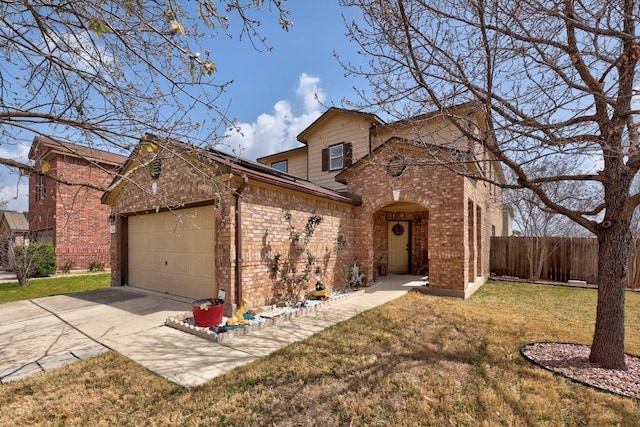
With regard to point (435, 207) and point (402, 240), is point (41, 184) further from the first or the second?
point (402, 240)

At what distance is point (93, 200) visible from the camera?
16.7m

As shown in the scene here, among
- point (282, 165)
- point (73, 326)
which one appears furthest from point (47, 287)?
point (282, 165)

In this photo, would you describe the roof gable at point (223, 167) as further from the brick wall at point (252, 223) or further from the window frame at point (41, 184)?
the window frame at point (41, 184)

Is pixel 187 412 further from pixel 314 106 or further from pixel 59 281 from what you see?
pixel 59 281

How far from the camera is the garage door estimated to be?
7539 millimetres

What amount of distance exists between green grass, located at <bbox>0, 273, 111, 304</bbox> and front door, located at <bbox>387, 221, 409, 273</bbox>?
11.5 meters

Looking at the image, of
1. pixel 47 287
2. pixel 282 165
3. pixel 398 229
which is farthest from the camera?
pixel 282 165

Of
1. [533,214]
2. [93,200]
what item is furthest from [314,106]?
[93,200]

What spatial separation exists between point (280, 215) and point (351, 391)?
15.9 ft

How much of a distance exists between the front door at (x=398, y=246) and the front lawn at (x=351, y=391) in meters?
8.38

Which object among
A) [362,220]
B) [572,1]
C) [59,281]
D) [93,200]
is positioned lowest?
[59,281]

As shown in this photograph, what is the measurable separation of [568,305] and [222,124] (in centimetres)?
966

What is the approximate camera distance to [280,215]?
7.70 meters

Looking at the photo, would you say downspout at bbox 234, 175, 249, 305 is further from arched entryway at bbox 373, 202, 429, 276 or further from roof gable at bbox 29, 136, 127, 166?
arched entryway at bbox 373, 202, 429, 276
